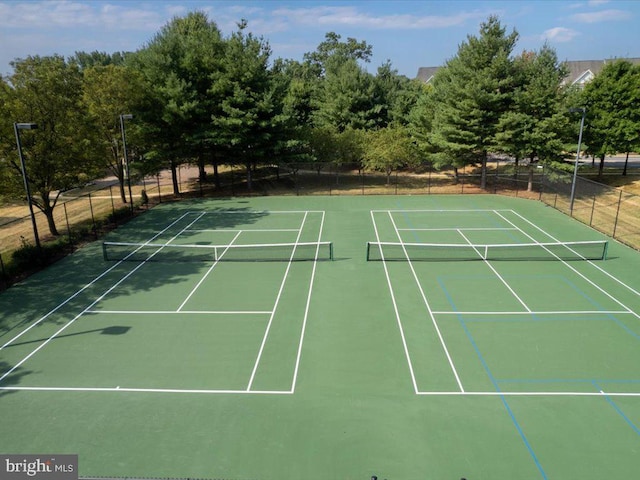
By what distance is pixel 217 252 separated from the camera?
20.4 meters

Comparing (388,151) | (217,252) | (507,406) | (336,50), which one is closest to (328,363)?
(507,406)

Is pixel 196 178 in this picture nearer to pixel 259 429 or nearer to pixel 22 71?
pixel 22 71

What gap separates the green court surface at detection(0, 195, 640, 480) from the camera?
28.6 ft

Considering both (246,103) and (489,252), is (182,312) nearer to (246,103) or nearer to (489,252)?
(489,252)

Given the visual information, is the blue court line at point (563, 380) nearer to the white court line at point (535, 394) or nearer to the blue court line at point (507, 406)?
the blue court line at point (507, 406)

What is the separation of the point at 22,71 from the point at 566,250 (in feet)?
85.6

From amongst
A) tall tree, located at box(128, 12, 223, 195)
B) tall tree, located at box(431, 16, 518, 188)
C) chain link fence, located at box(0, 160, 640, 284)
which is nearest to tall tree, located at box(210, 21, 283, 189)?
tall tree, located at box(128, 12, 223, 195)

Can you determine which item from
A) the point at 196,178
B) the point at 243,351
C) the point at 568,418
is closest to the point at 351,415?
the point at 243,351

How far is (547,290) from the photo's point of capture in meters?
15.9

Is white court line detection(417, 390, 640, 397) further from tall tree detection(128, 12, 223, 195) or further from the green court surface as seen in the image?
tall tree detection(128, 12, 223, 195)

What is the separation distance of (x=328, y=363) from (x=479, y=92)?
2504cm

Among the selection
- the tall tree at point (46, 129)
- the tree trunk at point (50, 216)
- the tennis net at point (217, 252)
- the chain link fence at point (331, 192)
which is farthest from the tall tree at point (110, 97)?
the tennis net at point (217, 252)

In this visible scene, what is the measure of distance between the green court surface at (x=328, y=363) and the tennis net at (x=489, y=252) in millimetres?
131

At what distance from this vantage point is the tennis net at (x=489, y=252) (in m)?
19.1
